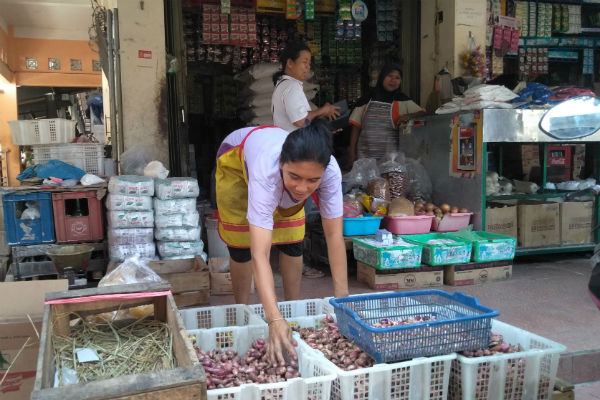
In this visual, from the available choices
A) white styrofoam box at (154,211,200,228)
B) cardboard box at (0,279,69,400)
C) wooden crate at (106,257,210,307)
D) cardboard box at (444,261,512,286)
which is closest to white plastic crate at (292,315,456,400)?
cardboard box at (0,279,69,400)

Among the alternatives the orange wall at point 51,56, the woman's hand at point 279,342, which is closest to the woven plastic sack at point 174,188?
the woman's hand at point 279,342

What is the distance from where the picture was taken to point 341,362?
6.86 ft

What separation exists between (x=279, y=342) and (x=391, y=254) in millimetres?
2331

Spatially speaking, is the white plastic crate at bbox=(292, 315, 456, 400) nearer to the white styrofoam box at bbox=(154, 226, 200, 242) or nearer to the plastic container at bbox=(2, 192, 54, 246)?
the white styrofoam box at bbox=(154, 226, 200, 242)

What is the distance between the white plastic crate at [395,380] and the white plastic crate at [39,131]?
166 inches

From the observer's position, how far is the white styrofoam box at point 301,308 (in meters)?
2.71

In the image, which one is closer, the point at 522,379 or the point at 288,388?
the point at 288,388

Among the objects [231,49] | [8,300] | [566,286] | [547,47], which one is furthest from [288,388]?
[547,47]

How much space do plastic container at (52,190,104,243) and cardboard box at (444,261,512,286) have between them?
10.5 feet

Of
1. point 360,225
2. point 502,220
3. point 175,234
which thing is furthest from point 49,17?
point 502,220

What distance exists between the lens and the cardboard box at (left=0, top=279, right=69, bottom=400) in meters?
2.18

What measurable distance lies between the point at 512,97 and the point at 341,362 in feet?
12.0

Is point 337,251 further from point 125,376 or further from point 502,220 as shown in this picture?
point 502,220

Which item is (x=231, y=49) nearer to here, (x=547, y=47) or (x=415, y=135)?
(x=415, y=135)
